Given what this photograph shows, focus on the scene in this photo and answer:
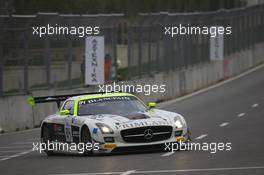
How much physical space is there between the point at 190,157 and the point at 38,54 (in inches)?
599

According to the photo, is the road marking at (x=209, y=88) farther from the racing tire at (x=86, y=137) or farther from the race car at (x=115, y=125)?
the racing tire at (x=86, y=137)

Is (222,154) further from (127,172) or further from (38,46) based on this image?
(38,46)

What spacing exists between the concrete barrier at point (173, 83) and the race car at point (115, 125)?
992 cm

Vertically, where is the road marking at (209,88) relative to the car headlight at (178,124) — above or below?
below

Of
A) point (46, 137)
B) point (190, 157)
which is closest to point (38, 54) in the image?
point (46, 137)

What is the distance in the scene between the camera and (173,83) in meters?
43.0

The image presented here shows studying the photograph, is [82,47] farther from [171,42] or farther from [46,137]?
[46,137]

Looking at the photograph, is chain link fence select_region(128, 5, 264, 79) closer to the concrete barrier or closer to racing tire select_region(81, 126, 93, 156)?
the concrete barrier

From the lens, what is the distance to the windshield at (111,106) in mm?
20094

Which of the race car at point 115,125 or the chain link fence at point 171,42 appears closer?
the race car at point 115,125

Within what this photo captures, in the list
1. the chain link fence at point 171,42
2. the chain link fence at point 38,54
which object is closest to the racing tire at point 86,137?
the chain link fence at point 38,54

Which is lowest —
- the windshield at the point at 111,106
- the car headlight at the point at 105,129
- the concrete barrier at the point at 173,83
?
the concrete barrier at the point at 173,83

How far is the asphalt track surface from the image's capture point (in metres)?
16.0

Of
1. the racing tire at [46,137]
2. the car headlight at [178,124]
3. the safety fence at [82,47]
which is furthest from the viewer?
the safety fence at [82,47]
